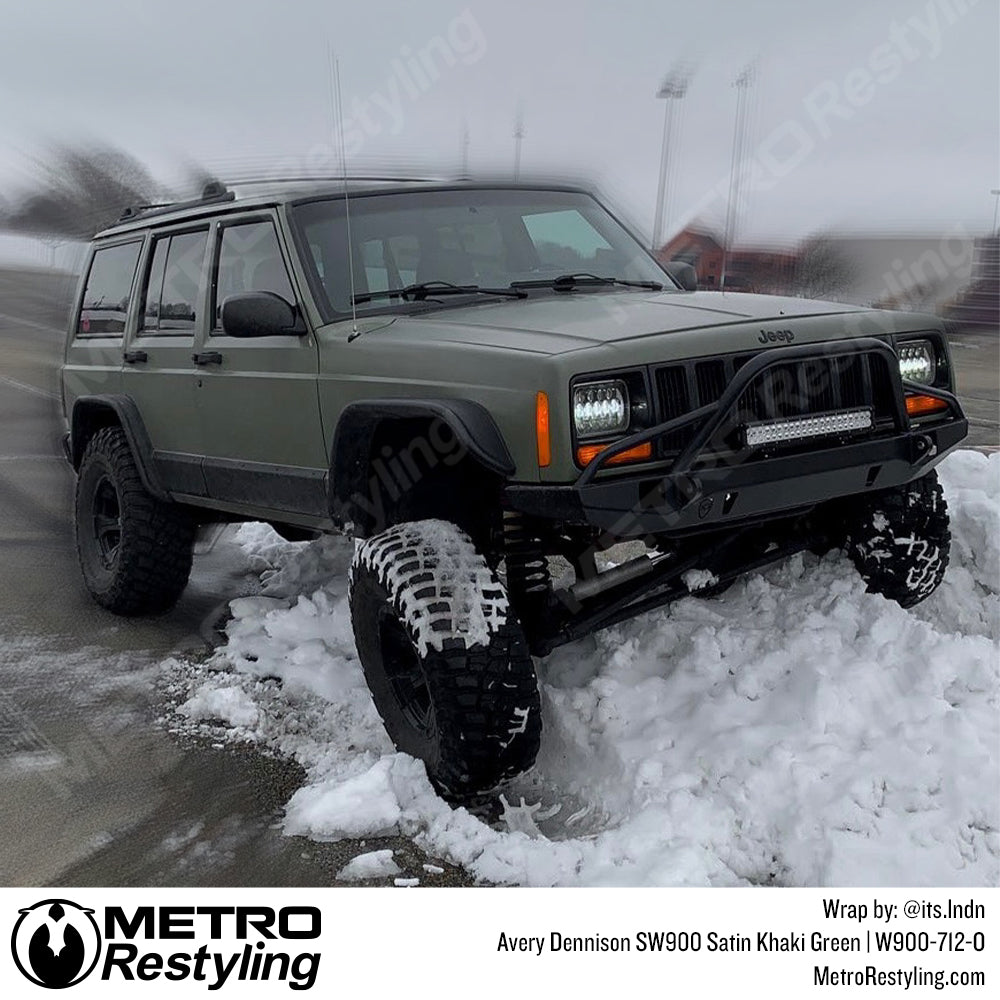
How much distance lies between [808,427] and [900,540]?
0.96m

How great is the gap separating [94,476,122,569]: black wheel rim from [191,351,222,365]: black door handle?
49.5 inches

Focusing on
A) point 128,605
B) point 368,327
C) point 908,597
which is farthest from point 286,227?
point 908,597

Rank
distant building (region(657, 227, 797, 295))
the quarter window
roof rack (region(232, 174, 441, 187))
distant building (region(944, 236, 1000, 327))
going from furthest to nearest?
distant building (region(944, 236, 1000, 327))
distant building (region(657, 227, 797, 295))
the quarter window
roof rack (region(232, 174, 441, 187))

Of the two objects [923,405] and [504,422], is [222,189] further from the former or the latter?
[923,405]

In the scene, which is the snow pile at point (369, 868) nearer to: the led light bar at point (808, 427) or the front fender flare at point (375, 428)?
the front fender flare at point (375, 428)

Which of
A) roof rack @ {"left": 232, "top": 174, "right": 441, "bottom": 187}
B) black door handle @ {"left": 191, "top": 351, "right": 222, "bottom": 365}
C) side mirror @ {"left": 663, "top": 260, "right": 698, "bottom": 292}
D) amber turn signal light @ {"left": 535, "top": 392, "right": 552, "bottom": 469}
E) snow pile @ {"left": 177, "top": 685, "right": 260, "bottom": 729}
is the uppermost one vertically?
roof rack @ {"left": 232, "top": 174, "right": 441, "bottom": 187}

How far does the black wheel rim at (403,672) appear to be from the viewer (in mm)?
4254

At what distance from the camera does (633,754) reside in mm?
4016

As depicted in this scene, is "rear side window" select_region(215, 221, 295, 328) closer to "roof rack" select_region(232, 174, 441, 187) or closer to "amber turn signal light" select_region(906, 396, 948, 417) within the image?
"roof rack" select_region(232, 174, 441, 187)

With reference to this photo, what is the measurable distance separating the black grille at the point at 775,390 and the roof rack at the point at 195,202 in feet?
8.41

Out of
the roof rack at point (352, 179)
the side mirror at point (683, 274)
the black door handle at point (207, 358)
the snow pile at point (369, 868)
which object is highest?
the roof rack at point (352, 179)

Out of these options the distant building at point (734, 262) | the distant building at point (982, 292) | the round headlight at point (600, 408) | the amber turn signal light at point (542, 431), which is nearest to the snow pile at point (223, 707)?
the amber turn signal light at point (542, 431)

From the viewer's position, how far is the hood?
3847mm

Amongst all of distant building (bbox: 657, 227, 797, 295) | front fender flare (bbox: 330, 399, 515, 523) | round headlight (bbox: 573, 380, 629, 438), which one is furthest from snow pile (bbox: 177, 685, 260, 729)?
distant building (bbox: 657, 227, 797, 295)
